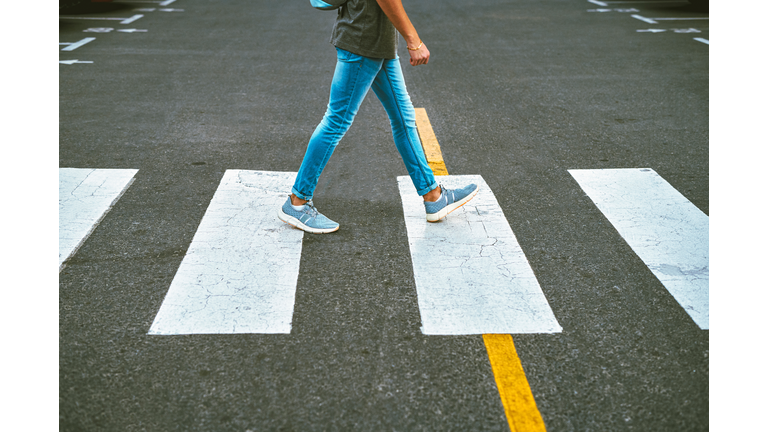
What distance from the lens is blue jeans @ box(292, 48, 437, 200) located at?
425cm

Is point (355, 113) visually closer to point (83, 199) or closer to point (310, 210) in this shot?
point (310, 210)

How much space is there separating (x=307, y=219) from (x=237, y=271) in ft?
2.41

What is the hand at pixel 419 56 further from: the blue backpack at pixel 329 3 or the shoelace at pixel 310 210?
the shoelace at pixel 310 210

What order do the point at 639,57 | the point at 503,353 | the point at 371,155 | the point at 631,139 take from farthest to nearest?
the point at 639,57 < the point at 631,139 < the point at 371,155 < the point at 503,353

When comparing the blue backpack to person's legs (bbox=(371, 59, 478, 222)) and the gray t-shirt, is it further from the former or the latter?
person's legs (bbox=(371, 59, 478, 222))

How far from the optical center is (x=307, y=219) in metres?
4.54

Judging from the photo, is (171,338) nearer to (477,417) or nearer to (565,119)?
(477,417)

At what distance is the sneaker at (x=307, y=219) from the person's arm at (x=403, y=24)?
117 cm

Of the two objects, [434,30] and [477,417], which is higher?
[434,30]

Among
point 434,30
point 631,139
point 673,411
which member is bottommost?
point 673,411

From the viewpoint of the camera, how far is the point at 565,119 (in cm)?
724

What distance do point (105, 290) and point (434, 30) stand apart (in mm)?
10486

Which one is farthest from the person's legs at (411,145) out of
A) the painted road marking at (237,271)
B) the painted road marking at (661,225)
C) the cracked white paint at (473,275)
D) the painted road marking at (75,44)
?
the painted road marking at (75,44)
